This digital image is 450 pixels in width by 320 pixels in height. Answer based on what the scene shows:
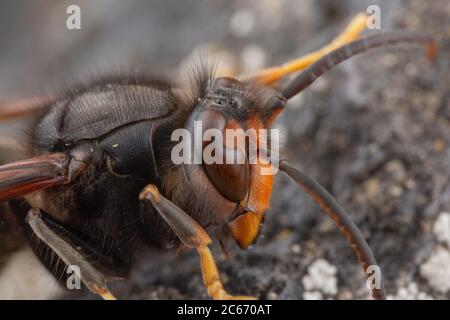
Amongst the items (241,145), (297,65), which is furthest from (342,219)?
(297,65)

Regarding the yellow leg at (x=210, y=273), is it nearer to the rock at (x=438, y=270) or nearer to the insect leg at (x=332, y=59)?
the insect leg at (x=332, y=59)

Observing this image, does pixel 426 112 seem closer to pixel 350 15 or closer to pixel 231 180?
pixel 350 15

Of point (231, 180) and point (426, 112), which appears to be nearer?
point (231, 180)

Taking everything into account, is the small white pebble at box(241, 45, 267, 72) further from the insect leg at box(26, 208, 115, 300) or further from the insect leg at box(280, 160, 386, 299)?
the insect leg at box(26, 208, 115, 300)

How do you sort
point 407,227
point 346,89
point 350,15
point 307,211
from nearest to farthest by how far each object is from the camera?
point 407,227
point 307,211
point 346,89
point 350,15

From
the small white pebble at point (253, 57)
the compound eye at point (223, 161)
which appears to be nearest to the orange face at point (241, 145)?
the compound eye at point (223, 161)

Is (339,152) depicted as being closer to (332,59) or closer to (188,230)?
(332,59)

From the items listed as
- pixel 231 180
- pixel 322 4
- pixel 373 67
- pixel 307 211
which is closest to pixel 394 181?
pixel 307 211
